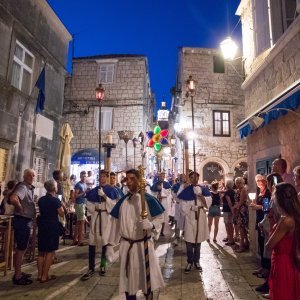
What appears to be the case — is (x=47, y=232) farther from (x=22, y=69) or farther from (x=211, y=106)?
(x=211, y=106)

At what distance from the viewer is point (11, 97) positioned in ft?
34.6

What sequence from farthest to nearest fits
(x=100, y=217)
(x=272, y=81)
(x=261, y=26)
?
(x=261, y=26)
(x=272, y=81)
(x=100, y=217)

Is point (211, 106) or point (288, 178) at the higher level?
point (211, 106)

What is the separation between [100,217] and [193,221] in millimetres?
2118

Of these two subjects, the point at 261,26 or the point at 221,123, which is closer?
the point at 261,26

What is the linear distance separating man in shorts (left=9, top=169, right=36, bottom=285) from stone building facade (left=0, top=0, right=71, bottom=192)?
536cm

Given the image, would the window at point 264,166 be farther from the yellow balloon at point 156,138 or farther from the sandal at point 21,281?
the yellow balloon at point 156,138

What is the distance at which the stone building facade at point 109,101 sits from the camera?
855 inches

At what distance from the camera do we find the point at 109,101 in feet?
72.6

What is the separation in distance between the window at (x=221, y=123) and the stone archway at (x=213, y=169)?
2.15 meters

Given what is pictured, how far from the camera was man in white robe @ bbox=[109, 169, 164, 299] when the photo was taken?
3861 mm

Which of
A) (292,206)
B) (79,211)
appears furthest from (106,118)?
(292,206)

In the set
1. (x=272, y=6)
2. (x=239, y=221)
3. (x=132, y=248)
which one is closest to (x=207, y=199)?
(x=239, y=221)

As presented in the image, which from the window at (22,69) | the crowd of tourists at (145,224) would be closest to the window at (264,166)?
the crowd of tourists at (145,224)
